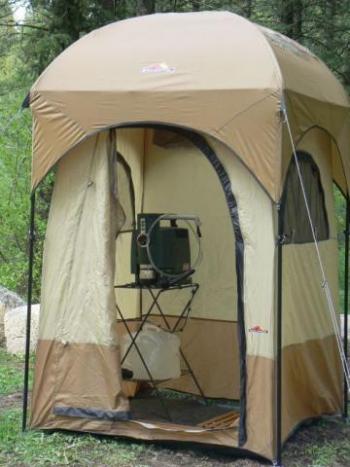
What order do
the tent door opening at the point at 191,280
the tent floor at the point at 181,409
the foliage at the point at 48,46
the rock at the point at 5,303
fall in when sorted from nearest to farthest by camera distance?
the tent floor at the point at 181,409
the tent door opening at the point at 191,280
the rock at the point at 5,303
the foliage at the point at 48,46

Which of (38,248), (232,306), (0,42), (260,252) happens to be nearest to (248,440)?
(260,252)

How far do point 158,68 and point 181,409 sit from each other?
276 centimetres

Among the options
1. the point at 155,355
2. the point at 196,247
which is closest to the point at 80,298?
the point at 155,355

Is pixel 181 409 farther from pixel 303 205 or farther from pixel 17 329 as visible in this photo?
pixel 17 329

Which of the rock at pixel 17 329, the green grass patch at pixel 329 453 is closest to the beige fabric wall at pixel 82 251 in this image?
the green grass patch at pixel 329 453

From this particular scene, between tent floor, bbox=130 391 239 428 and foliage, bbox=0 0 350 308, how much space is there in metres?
3.52

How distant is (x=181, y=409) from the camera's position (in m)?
6.20

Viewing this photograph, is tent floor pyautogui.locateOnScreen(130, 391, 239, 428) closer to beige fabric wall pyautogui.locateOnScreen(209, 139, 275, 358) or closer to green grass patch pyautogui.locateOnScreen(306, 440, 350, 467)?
green grass patch pyautogui.locateOnScreen(306, 440, 350, 467)

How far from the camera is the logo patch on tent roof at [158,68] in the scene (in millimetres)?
5008

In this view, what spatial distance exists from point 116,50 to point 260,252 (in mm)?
1726

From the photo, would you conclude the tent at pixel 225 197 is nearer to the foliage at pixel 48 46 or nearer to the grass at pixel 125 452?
the grass at pixel 125 452

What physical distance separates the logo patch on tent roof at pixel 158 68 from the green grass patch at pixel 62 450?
8.13 ft

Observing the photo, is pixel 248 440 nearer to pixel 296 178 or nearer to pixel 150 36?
pixel 296 178

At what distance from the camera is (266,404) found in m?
4.79
